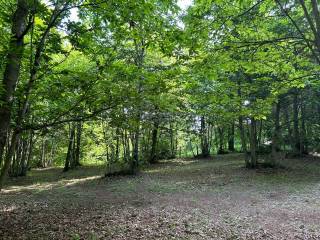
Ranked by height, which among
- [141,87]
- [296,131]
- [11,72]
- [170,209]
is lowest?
[170,209]

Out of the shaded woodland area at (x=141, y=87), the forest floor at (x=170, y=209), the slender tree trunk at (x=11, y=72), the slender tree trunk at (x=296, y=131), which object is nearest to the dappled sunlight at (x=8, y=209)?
the forest floor at (x=170, y=209)

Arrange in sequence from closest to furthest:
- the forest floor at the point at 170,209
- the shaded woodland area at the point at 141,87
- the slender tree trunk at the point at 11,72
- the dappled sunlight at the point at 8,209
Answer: the slender tree trunk at the point at 11,72 < the shaded woodland area at the point at 141,87 < the forest floor at the point at 170,209 < the dappled sunlight at the point at 8,209

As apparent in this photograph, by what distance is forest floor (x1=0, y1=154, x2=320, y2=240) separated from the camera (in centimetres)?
654

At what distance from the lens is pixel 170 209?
27.5 ft

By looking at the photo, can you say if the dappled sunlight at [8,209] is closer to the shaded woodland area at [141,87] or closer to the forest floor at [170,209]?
the forest floor at [170,209]

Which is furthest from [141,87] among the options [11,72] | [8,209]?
[8,209]

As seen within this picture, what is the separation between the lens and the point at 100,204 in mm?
9188

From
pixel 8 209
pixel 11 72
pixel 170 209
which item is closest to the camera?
pixel 11 72

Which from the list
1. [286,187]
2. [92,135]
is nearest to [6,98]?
[286,187]

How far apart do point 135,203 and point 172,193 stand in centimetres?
204

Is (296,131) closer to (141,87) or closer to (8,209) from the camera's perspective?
(141,87)

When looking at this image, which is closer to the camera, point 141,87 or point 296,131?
point 141,87

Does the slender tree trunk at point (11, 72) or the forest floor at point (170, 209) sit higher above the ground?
the slender tree trunk at point (11, 72)

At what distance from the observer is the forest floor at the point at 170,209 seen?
6.54 meters
